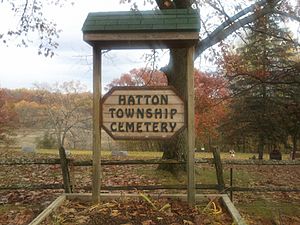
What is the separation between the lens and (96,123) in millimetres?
6023

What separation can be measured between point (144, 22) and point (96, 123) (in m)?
1.75

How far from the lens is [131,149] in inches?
1655

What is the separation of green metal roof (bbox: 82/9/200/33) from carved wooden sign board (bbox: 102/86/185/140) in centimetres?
93

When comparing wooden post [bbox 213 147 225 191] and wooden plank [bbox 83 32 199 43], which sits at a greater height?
wooden plank [bbox 83 32 199 43]

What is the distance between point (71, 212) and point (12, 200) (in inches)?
115

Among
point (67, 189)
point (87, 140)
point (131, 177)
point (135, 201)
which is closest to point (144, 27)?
point (135, 201)

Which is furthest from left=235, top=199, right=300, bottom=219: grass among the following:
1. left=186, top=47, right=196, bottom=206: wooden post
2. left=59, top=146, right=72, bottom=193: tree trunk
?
left=59, top=146, right=72, bottom=193: tree trunk

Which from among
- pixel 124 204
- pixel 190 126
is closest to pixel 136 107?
pixel 190 126

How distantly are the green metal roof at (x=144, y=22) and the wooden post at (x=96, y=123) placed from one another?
1.44ft

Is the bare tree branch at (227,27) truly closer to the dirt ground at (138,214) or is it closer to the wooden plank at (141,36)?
the wooden plank at (141,36)

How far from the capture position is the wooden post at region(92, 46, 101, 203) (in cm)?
603

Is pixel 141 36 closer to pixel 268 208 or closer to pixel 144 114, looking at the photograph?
pixel 144 114

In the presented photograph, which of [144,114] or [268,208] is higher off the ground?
[144,114]

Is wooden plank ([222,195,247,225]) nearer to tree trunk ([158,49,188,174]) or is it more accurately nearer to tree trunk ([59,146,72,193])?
tree trunk ([59,146,72,193])
